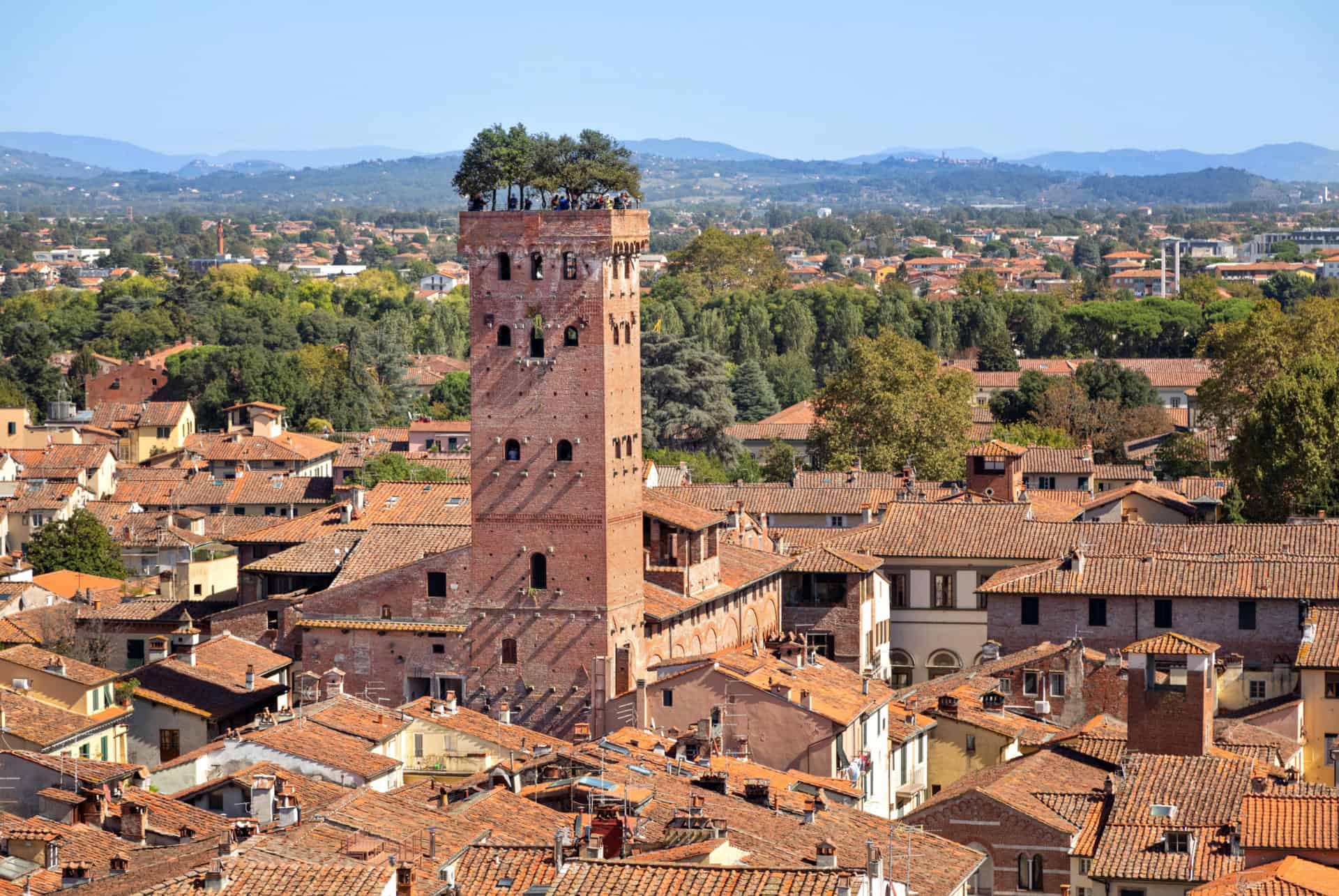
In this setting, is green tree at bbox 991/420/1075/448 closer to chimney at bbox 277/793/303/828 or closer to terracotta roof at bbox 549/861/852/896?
chimney at bbox 277/793/303/828

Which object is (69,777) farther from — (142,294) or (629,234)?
(142,294)

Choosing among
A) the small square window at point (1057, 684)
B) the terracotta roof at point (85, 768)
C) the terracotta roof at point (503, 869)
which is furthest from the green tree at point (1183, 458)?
the terracotta roof at point (503, 869)

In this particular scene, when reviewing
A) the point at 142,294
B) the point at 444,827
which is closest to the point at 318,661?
the point at 444,827

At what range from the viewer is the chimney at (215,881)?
22938 millimetres

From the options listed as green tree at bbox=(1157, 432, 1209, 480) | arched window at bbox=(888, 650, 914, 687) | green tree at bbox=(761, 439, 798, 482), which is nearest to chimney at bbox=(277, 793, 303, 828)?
arched window at bbox=(888, 650, 914, 687)

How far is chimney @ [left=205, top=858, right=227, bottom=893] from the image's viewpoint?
22938 millimetres

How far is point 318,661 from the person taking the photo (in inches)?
1916

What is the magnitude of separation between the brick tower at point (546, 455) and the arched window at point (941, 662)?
9.20 metres

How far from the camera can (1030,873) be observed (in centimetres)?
3353

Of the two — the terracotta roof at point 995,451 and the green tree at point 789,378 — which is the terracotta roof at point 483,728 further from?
the green tree at point 789,378

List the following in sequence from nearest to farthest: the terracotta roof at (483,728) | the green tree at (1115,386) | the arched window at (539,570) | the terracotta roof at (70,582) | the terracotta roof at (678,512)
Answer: the terracotta roof at (483,728) → the arched window at (539,570) → the terracotta roof at (678,512) → the terracotta roof at (70,582) → the green tree at (1115,386)

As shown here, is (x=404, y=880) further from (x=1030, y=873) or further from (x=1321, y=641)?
(x=1321, y=641)

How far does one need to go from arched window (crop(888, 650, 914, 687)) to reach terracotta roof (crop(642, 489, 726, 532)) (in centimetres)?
569

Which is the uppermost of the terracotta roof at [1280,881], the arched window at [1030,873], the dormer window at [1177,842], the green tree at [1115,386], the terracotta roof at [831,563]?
the terracotta roof at [1280,881]
